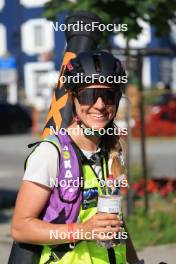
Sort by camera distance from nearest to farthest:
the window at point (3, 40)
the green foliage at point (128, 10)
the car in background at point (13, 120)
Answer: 1. the green foliage at point (128, 10)
2. the car in background at point (13, 120)
3. the window at point (3, 40)

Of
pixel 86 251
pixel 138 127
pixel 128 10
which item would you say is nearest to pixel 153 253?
pixel 128 10

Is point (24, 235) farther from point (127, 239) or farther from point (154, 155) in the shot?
point (154, 155)

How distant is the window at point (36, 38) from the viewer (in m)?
48.8

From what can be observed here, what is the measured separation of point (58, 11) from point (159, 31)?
1.28 meters

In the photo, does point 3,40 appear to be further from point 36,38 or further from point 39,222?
point 39,222

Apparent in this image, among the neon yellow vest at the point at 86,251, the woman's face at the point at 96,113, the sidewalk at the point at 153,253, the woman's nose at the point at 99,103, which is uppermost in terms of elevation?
the sidewalk at the point at 153,253

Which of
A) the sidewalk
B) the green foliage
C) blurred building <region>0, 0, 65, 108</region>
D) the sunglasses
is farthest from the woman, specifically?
blurred building <region>0, 0, 65, 108</region>

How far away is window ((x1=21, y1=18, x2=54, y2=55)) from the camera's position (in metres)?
48.8

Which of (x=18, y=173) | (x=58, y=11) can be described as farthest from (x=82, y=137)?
(x=18, y=173)

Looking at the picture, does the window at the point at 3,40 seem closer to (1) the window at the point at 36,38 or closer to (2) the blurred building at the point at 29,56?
(2) the blurred building at the point at 29,56

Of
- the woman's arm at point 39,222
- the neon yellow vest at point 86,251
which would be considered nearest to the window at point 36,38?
the neon yellow vest at point 86,251

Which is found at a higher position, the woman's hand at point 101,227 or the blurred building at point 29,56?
the blurred building at point 29,56

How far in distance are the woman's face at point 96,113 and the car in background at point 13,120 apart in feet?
92.2

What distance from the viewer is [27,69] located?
4838 cm
